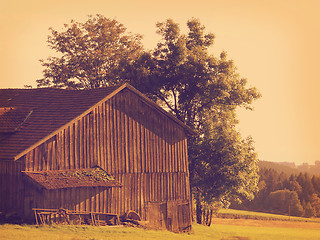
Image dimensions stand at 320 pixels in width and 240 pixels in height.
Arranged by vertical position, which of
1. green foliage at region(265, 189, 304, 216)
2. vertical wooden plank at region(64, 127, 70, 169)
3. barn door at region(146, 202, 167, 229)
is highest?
vertical wooden plank at region(64, 127, 70, 169)

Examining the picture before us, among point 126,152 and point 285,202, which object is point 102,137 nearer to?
point 126,152

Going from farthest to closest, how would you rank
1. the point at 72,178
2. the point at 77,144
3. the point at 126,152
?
1. the point at 126,152
2. the point at 77,144
3. the point at 72,178

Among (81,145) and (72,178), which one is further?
(81,145)

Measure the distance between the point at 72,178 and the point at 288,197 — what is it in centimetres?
10816

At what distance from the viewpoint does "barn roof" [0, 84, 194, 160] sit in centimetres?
2978

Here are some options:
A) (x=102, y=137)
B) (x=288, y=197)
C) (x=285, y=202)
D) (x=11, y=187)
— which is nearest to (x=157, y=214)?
(x=102, y=137)

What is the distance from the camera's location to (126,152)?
1314 inches

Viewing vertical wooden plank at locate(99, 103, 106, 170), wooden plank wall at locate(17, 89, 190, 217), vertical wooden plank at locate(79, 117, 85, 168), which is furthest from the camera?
vertical wooden plank at locate(99, 103, 106, 170)

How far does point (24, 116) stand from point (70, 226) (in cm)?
968

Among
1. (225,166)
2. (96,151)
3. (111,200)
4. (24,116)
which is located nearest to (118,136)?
(96,151)

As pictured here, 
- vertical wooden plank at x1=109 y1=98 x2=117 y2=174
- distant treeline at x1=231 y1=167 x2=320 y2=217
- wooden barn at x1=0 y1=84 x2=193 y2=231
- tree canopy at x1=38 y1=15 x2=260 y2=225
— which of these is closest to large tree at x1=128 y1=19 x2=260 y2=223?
tree canopy at x1=38 y1=15 x2=260 y2=225

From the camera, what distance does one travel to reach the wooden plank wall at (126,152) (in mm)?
29953

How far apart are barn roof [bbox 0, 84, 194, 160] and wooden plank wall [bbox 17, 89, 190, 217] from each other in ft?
2.09

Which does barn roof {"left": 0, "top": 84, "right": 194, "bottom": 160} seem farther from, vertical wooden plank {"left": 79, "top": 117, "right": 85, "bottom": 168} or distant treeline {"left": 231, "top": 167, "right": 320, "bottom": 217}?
distant treeline {"left": 231, "top": 167, "right": 320, "bottom": 217}
